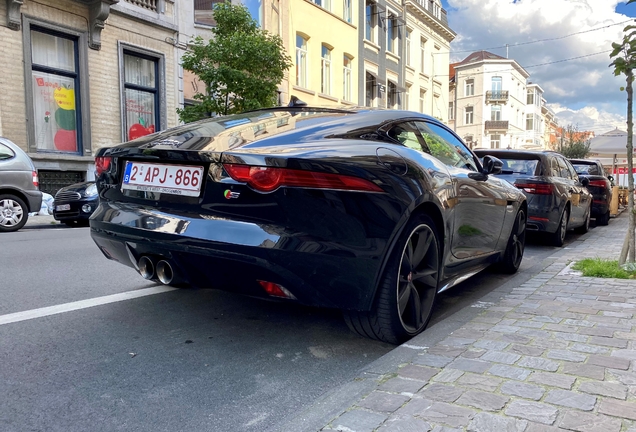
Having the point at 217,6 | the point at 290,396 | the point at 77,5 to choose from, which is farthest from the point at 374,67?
the point at 290,396

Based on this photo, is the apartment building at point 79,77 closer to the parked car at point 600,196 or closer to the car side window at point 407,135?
the parked car at point 600,196

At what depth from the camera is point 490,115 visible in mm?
52719

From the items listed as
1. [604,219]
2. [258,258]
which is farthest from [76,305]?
[604,219]

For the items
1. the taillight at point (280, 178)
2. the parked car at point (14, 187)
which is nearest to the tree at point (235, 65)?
the parked car at point (14, 187)

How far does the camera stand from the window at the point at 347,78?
26128mm

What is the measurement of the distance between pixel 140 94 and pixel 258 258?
54.0ft

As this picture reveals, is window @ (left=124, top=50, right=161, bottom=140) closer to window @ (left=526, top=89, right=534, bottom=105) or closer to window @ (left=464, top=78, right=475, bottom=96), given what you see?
window @ (left=464, top=78, right=475, bottom=96)

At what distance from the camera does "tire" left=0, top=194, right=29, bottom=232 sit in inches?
398

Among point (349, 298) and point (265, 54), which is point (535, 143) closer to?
point (265, 54)

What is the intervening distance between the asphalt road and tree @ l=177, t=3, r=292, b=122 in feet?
34.7

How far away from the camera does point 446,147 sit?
13.7 ft

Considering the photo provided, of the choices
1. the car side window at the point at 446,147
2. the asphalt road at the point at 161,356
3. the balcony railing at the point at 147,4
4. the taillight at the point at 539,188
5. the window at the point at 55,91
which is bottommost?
the asphalt road at the point at 161,356

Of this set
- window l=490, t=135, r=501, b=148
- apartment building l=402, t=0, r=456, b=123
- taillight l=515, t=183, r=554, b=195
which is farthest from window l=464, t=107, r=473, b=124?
taillight l=515, t=183, r=554, b=195

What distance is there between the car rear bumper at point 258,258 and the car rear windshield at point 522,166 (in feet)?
18.3
